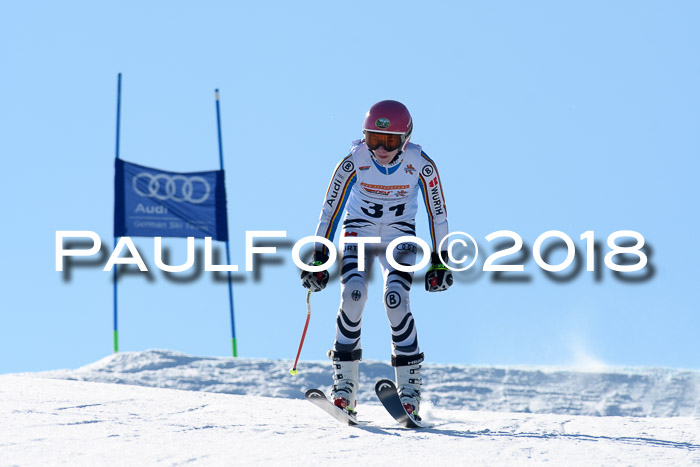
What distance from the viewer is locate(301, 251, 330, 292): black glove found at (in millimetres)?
5934

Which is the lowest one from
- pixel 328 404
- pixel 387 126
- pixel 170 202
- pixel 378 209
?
pixel 328 404

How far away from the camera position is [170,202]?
17.0 meters

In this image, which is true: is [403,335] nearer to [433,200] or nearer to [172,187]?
[433,200]

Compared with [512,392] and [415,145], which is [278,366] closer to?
[512,392]

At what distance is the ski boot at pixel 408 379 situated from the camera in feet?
18.7

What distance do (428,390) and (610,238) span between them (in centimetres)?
704

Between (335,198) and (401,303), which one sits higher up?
(335,198)

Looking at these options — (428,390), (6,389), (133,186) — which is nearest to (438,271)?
(6,389)

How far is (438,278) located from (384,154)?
3.09 ft

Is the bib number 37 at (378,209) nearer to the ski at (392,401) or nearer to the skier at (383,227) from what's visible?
the skier at (383,227)

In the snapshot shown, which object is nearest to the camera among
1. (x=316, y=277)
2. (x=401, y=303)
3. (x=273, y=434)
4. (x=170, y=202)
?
(x=273, y=434)

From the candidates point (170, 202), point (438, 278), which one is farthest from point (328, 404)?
point (170, 202)

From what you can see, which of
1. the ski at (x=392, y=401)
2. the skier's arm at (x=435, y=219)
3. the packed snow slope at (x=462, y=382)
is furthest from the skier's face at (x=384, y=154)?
the packed snow slope at (x=462, y=382)

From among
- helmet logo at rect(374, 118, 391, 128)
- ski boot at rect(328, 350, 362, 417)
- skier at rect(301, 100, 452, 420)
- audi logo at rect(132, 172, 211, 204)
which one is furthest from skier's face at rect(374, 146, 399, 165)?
audi logo at rect(132, 172, 211, 204)
